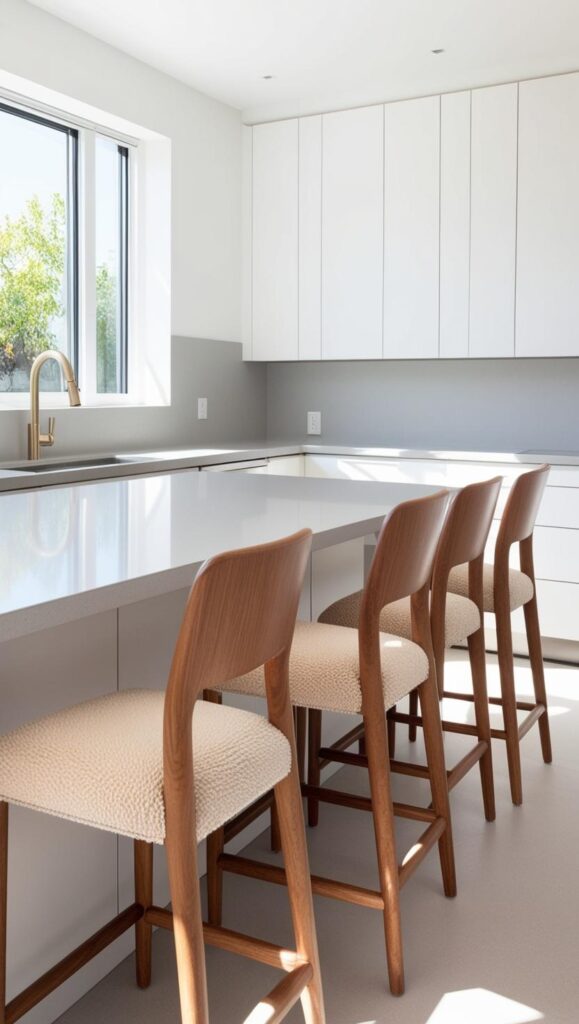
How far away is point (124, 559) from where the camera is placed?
1372 millimetres

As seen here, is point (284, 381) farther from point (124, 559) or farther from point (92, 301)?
point (124, 559)

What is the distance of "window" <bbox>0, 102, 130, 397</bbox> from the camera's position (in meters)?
3.76

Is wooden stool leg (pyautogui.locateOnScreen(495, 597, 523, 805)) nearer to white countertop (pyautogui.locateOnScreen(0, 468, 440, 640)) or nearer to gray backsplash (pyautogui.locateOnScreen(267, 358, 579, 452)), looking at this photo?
white countertop (pyautogui.locateOnScreen(0, 468, 440, 640))

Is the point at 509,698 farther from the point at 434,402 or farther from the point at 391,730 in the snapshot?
the point at 434,402

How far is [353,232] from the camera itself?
452 centimetres

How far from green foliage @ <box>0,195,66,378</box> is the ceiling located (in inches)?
30.6

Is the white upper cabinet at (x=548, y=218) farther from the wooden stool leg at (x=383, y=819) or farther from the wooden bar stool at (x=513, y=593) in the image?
the wooden stool leg at (x=383, y=819)

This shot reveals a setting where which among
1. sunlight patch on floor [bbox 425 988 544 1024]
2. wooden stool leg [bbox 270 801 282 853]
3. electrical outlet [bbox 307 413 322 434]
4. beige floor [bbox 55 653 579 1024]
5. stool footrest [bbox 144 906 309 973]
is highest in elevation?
electrical outlet [bbox 307 413 322 434]

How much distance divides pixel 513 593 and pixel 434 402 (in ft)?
7.49

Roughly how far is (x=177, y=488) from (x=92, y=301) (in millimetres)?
2129

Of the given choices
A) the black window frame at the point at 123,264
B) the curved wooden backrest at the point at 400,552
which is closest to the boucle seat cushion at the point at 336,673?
the curved wooden backrest at the point at 400,552

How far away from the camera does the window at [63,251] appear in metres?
3.76

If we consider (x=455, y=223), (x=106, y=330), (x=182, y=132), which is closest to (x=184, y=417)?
(x=106, y=330)

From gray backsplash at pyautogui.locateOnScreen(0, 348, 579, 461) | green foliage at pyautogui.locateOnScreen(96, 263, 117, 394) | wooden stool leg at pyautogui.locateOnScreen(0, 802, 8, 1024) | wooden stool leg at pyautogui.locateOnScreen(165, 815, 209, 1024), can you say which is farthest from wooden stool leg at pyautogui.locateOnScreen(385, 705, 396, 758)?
green foliage at pyautogui.locateOnScreen(96, 263, 117, 394)
